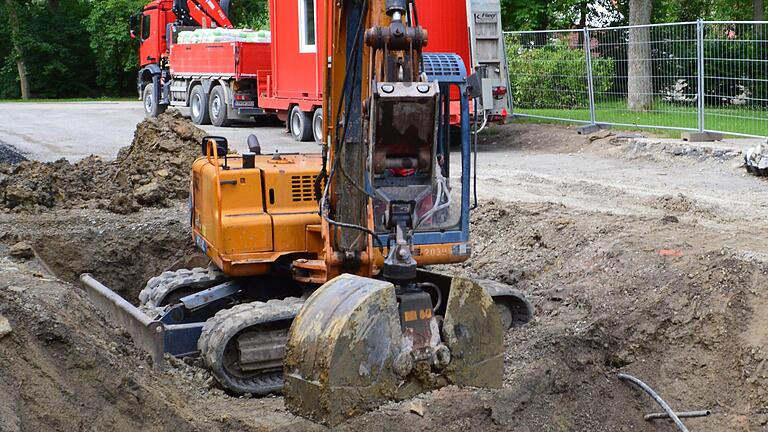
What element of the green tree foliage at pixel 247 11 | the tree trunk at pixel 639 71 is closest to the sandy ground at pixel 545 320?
the tree trunk at pixel 639 71

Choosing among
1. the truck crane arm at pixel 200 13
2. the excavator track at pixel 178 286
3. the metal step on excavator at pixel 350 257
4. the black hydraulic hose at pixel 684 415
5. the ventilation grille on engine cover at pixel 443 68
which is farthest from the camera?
the truck crane arm at pixel 200 13

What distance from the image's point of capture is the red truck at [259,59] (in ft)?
54.1

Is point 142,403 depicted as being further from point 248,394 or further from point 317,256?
point 317,256

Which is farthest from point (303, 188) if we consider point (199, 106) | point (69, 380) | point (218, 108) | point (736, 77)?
point (199, 106)

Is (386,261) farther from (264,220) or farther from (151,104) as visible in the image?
(151,104)

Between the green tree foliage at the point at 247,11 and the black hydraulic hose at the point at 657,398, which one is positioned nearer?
the black hydraulic hose at the point at 657,398

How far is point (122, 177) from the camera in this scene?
42.9ft

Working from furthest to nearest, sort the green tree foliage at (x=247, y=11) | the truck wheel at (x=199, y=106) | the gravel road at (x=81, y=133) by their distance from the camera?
the green tree foliage at (x=247, y=11)
the truck wheel at (x=199, y=106)
the gravel road at (x=81, y=133)

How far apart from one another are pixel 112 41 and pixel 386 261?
3915cm

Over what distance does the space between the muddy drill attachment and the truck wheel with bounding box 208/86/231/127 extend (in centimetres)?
1532

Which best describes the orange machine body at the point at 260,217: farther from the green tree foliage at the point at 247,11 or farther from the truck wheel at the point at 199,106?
the green tree foliage at the point at 247,11

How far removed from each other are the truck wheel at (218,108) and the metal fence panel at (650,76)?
20.6 feet

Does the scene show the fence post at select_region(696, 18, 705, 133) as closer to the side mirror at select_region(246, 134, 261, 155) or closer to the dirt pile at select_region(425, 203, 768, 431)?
the dirt pile at select_region(425, 203, 768, 431)

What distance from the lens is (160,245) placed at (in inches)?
426
